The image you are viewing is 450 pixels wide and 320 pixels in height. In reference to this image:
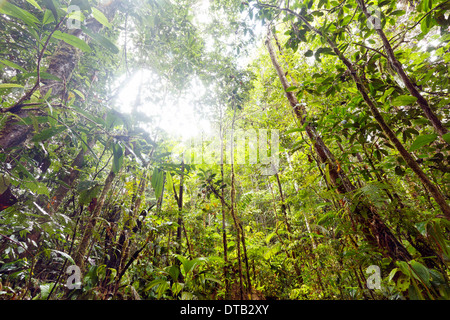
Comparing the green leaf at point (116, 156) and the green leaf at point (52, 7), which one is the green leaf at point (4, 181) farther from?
the green leaf at point (52, 7)

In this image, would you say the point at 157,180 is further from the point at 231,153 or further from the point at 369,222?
the point at 231,153

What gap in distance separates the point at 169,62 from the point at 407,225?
3.72 m

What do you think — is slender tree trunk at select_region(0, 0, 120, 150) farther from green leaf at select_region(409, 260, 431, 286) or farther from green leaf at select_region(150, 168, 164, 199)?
green leaf at select_region(409, 260, 431, 286)

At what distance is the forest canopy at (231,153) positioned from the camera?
846mm

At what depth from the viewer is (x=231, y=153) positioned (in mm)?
2350

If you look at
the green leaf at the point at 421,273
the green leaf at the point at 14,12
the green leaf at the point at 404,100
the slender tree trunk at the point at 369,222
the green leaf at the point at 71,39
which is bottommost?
the green leaf at the point at 421,273

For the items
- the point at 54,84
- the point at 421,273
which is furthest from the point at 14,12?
the point at 421,273

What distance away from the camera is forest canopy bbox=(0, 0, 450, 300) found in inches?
33.3

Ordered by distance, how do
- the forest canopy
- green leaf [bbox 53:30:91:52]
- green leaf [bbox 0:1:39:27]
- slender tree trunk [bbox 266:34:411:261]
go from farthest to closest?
1. slender tree trunk [bbox 266:34:411:261]
2. the forest canopy
3. green leaf [bbox 53:30:91:52]
4. green leaf [bbox 0:1:39:27]

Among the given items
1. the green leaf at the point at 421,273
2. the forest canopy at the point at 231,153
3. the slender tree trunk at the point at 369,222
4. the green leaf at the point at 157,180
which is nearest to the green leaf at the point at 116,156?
the forest canopy at the point at 231,153

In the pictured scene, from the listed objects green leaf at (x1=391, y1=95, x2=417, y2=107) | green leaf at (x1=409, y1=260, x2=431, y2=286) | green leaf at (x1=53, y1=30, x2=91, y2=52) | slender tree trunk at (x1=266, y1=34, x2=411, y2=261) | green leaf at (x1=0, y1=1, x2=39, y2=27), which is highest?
green leaf at (x1=53, y1=30, x2=91, y2=52)

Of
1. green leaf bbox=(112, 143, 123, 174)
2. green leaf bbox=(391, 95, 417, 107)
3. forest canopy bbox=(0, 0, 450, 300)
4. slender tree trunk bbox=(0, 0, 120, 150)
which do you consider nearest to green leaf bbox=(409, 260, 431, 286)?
forest canopy bbox=(0, 0, 450, 300)

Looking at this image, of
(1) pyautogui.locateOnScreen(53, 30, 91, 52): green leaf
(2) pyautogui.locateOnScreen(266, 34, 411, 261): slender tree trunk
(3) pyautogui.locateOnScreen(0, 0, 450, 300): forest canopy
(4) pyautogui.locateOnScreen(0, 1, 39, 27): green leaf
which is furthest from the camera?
(2) pyautogui.locateOnScreen(266, 34, 411, 261): slender tree trunk

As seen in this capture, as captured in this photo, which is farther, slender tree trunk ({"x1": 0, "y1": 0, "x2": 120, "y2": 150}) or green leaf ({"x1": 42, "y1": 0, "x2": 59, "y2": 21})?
slender tree trunk ({"x1": 0, "y1": 0, "x2": 120, "y2": 150})
